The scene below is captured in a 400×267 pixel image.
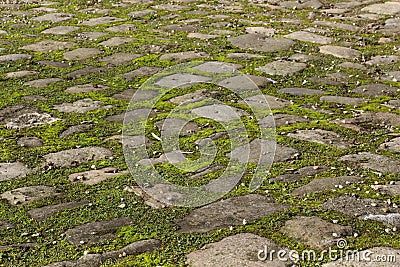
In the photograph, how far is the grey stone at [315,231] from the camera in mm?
3191

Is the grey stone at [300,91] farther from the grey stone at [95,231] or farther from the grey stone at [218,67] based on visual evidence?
the grey stone at [95,231]

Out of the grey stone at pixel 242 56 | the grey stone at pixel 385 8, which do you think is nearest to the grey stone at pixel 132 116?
the grey stone at pixel 242 56

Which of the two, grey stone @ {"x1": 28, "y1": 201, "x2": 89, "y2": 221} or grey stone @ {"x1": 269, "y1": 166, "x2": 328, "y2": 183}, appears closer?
grey stone @ {"x1": 28, "y1": 201, "x2": 89, "y2": 221}

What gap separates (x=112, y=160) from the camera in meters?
4.41

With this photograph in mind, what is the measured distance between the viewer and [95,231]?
3.42 m

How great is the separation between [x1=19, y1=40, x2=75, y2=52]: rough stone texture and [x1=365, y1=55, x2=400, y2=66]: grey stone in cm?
330

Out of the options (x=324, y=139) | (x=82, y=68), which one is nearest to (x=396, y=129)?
(x=324, y=139)

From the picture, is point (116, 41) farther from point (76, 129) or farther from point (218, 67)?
point (76, 129)

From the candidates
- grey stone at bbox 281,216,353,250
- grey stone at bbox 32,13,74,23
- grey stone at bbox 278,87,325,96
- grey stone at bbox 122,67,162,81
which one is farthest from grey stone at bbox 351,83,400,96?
grey stone at bbox 32,13,74,23

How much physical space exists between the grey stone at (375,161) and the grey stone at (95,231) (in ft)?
5.30

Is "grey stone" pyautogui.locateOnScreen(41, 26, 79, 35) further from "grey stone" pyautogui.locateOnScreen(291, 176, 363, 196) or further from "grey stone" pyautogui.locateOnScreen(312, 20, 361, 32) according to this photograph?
"grey stone" pyautogui.locateOnScreen(291, 176, 363, 196)

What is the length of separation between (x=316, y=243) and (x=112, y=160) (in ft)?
5.69

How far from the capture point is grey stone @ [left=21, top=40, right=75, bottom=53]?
23.6ft

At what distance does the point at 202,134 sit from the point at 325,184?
1226mm
